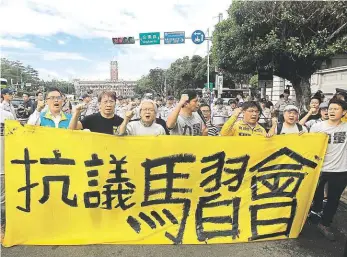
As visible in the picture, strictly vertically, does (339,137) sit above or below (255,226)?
above

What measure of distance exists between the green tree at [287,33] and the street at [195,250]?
10184 millimetres

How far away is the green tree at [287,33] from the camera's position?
12.0 metres

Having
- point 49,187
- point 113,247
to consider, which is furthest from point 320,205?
point 49,187

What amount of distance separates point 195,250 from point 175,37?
52.3 ft

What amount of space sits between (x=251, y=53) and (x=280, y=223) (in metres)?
10.6

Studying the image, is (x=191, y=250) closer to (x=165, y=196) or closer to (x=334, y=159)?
(x=165, y=196)

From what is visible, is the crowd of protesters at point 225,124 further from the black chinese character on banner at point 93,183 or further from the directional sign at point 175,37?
the directional sign at point 175,37

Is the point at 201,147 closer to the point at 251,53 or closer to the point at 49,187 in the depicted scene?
the point at 49,187

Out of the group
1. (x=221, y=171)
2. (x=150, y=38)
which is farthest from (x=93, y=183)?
(x=150, y=38)

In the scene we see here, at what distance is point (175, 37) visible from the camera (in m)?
17.8

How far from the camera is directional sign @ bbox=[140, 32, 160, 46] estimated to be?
704 inches

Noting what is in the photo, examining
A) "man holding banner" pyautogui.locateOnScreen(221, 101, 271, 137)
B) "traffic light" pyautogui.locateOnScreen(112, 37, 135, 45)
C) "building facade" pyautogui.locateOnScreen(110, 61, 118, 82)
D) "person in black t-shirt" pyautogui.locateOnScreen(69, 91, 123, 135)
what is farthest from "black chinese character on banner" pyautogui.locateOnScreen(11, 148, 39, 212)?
"building facade" pyautogui.locateOnScreen(110, 61, 118, 82)

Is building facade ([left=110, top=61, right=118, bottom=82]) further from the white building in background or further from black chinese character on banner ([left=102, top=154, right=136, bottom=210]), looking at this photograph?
black chinese character on banner ([left=102, top=154, right=136, bottom=210])

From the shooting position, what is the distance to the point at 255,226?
3297 millimetres
